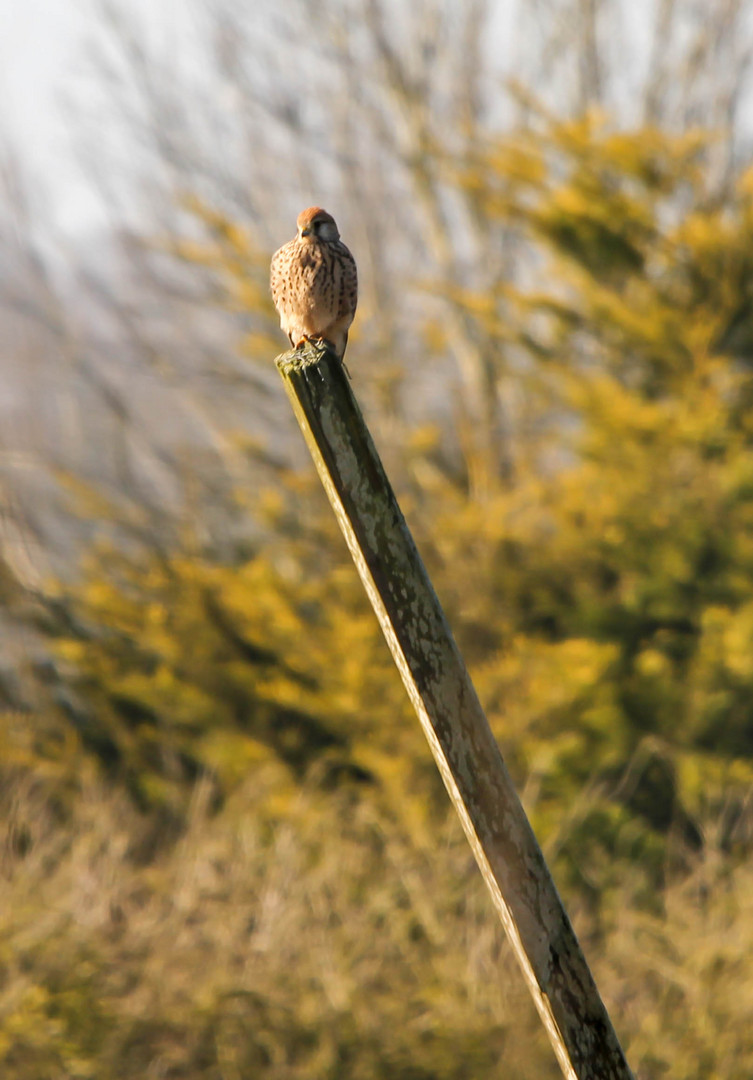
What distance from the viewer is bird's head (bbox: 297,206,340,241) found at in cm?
198

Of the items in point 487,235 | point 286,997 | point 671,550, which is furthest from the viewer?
point 487,235

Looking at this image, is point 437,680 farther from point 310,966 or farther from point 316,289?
point 310,966

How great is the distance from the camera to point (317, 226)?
6.70 feet

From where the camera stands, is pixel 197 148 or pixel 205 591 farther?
pixel 197 148

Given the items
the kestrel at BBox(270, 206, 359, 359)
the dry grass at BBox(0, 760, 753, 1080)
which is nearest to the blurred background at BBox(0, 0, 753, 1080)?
the dry grass at BBox(0, 760, 753, 1080)

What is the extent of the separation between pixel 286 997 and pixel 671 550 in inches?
125

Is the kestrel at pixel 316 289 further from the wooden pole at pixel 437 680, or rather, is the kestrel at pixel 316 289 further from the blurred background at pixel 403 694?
the blurred background at pixel 403 694

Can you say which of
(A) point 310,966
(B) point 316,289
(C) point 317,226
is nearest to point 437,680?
(B) point 316,289

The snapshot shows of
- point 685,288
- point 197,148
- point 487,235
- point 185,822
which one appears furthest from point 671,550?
point 197,148

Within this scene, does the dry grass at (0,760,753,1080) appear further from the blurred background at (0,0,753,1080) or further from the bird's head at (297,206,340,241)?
the bird's head at (297,206,340,241)

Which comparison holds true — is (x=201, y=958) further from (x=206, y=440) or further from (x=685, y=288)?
(x=206, y=440)

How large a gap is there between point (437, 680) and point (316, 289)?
2.73 feet

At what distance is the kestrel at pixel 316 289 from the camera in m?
1.85

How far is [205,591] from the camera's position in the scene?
6.77m
